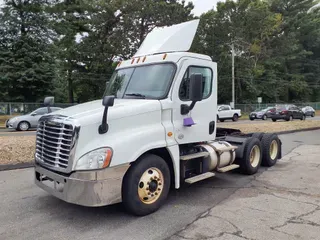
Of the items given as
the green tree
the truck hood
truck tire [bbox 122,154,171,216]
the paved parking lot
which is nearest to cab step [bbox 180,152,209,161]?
truck tire [bbox 122,154,171,216]

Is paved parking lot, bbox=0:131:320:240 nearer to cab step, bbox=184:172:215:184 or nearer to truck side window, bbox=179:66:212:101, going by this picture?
cab step, bbox=184:172:215:184

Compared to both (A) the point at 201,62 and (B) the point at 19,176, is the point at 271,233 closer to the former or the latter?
(A) the point at 201,62

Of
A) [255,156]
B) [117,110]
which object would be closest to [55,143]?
[117,110]

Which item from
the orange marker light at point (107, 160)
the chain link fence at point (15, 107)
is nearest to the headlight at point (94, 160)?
the orange marker light at point (107, 160)

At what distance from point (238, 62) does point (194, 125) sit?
41211 mm

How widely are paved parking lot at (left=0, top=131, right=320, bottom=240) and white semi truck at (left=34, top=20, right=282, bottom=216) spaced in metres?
0.35

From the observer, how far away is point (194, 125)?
5.34 meters

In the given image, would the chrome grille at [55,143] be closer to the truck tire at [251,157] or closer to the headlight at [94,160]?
the headlight at [94,160]

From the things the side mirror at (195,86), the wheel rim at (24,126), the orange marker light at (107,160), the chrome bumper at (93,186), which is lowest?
the wheel rim at (24,126)

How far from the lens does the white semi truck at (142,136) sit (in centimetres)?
399

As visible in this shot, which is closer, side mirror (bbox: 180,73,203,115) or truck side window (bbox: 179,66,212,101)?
side mirror (bbox: 180,73,203,115)

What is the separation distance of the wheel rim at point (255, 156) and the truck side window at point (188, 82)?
2.28 metres

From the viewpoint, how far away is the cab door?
4973mm

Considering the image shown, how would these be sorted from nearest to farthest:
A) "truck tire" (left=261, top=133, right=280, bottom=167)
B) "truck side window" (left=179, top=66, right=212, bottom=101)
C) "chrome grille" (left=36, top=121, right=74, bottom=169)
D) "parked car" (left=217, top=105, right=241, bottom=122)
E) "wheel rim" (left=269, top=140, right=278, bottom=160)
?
"chrome grille" (left=36, top=121, right=74, bottom=169)
"truck side window" (left=179, top=66, right=212, bottom=101)
"truck tire" (left=261, top=133, right=280, bottom=167)
"wheel rim" (left=269, top=140, right=278, bottom=160)
"parked car" (left=217, top=105, right=241, bottom=122)
